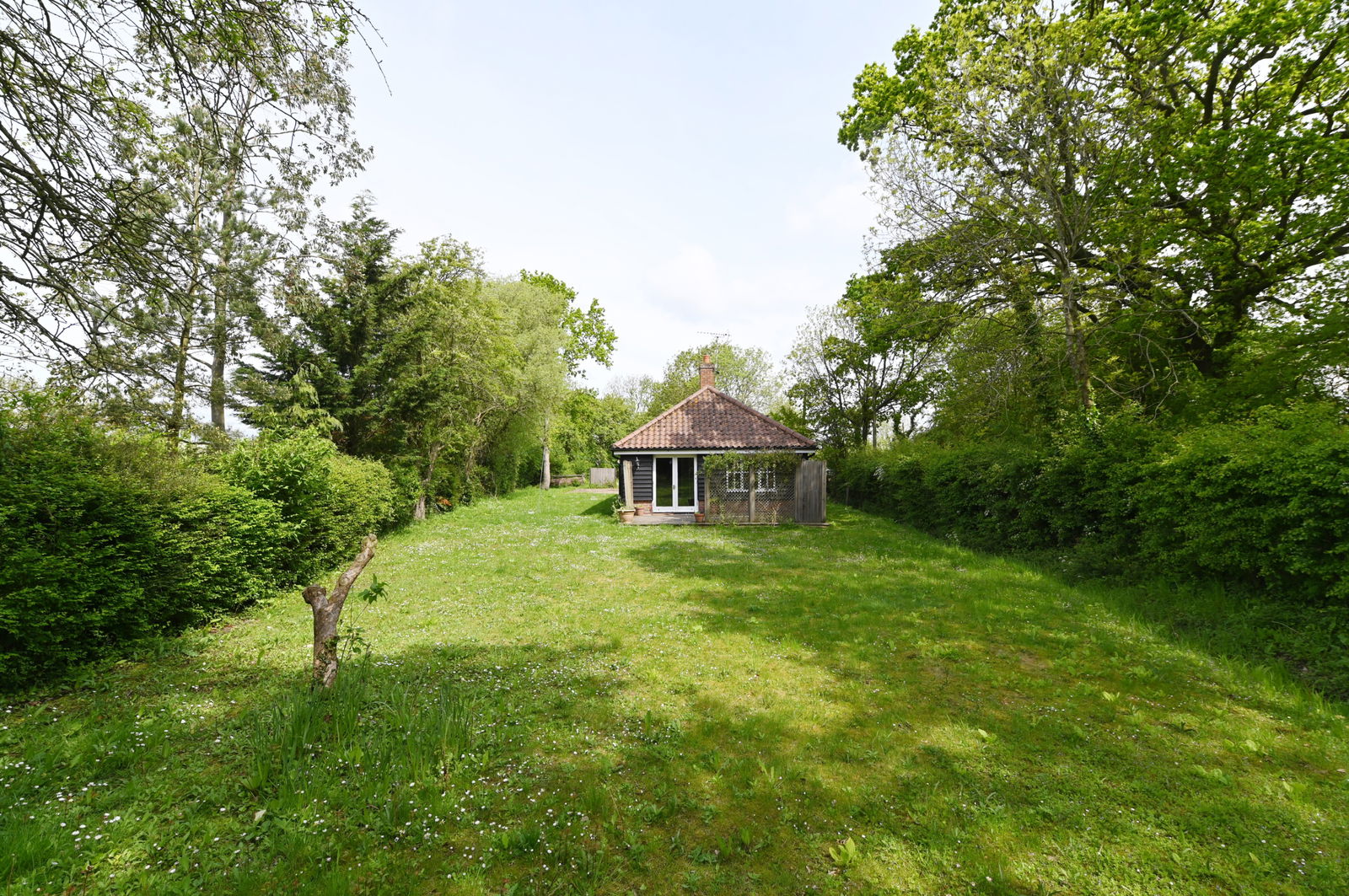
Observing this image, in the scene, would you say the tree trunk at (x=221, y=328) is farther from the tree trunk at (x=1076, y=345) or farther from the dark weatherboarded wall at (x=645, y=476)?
the tree trunk at (x=1076, y=345)

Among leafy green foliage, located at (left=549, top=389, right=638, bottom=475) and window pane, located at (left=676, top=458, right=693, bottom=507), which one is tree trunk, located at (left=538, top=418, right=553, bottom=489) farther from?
window pane, located at (left=676, top=458, right=693, bottom=507)

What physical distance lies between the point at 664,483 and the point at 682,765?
17584 mm

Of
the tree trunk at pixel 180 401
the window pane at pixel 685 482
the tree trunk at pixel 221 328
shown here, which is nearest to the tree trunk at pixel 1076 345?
the window pane at pixel 685 482

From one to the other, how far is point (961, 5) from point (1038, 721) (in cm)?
1781

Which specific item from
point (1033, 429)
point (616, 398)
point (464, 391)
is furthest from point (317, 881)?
point (616, 398)

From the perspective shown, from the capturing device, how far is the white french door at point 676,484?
21153 millimetres

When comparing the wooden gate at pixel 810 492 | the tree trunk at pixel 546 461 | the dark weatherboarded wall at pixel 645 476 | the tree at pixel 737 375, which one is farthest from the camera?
the tree at pixel 737 375

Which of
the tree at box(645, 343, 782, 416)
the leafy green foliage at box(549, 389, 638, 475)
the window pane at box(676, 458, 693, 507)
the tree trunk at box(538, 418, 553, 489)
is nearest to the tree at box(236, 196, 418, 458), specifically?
the window pane at box(676, 458, 693, 507)

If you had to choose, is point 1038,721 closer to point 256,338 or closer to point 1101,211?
point 1101,211

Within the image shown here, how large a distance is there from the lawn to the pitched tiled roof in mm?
13288

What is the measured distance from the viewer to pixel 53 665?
5113 millimetres

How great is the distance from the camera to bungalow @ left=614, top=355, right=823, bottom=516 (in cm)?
2034

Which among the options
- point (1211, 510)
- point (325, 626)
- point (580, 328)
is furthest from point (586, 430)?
point (1211, 510)

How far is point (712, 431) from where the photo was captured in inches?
842
